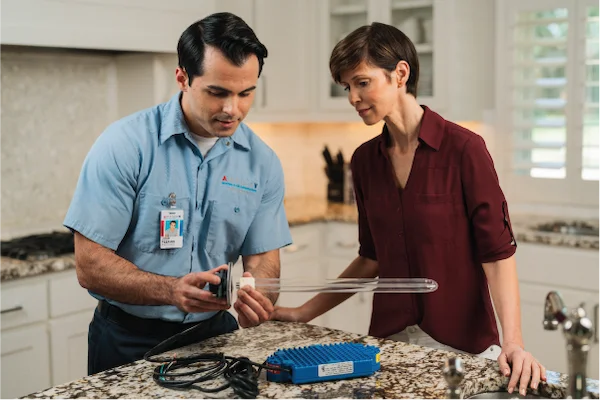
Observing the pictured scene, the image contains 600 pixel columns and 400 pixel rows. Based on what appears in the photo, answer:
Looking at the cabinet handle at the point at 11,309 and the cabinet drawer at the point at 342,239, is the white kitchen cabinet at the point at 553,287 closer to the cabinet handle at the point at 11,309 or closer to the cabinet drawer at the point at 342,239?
the cabinet drawer at the point at 342,239

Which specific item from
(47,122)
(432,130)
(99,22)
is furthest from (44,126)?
(432,130)

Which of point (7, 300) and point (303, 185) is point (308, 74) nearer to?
point (303, 185)

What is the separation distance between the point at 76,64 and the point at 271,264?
2.03 metres

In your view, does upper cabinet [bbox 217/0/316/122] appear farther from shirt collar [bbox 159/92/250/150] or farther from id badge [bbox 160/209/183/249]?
id badge [bbox 160/209/183/249]

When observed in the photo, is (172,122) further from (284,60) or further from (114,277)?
(284,60)

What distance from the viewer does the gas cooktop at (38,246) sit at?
9.89 feet

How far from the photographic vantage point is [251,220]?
2.12m

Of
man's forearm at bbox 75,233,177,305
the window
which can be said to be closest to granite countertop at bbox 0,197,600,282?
the window

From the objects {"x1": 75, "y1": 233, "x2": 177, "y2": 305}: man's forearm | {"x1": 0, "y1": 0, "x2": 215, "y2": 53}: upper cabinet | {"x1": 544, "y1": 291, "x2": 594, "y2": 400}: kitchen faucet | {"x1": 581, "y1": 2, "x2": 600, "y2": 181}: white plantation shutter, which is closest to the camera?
{"x1": 544, "y1": 291, "x2": 594, "y2": 400}: kitchen faucet

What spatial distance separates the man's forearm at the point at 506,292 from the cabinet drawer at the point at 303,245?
6.72ft

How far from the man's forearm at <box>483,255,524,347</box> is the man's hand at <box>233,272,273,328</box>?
0.57 meters

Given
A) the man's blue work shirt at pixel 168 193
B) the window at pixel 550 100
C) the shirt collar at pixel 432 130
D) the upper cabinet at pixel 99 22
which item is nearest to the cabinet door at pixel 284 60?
the upper cabinet at pixel 99 22

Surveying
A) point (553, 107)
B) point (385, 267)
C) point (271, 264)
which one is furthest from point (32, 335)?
point (553, 107)

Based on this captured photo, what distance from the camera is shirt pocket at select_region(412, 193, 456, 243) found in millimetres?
2016
